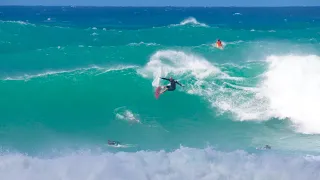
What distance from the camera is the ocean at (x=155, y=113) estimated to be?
34.3 ft

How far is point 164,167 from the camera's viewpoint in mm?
10383


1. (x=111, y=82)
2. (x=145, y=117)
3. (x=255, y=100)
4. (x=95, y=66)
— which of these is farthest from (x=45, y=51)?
(x=255, y=100)

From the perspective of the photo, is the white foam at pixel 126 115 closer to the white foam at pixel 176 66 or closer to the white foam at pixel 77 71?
the white foam at pixel 176 66

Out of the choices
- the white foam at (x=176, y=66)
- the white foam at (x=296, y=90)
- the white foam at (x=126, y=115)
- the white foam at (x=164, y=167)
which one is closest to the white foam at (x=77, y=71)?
the white foam at (x=176, y=66)

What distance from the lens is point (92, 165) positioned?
1040cm

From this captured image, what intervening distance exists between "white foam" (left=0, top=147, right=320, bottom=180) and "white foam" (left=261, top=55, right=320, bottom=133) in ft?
16.0

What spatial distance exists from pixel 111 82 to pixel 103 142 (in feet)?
16.9

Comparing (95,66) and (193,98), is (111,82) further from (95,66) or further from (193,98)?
(193,98)

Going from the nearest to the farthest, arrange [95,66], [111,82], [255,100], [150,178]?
[150,178]
[255,100]
[111,82]
[95,66]

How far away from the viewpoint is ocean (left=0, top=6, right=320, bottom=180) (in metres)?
10.5

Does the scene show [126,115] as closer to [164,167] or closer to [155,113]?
[155,113]

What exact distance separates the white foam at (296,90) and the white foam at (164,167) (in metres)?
4.88

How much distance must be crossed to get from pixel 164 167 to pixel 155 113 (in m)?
5.92

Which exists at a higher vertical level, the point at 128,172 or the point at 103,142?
the point at 128,172
